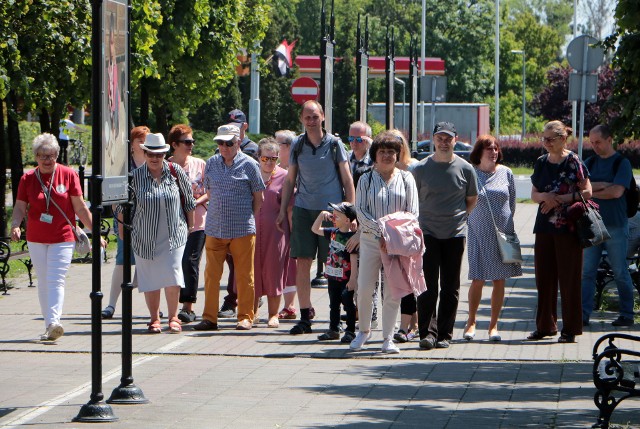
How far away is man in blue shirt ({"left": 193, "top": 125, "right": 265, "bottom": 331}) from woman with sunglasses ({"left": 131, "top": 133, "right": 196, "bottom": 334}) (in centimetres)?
33

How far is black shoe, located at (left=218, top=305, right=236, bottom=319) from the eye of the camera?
13.3 meters

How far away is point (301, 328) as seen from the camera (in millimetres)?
12039

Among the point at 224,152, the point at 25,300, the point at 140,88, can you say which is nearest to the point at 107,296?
the point at 25,300

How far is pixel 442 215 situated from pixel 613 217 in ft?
7.24

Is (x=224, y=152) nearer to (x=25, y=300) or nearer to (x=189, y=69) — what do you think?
(x=25, y=300)

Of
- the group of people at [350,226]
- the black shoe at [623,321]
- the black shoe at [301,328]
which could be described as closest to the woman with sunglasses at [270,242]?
the group of people at [350,226]

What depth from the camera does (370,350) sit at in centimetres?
1114

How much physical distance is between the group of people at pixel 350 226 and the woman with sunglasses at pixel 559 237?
0.04ft

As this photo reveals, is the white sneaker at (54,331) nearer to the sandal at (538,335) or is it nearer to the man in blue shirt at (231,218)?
the man in blue shirt at (231,218)

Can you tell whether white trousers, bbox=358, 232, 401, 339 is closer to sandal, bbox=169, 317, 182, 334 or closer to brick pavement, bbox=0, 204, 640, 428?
brick pavement, bbox=0, 204, 640, 428

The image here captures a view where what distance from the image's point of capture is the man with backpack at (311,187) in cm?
1217

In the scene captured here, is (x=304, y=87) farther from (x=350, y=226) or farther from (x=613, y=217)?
(x=350, y=226)

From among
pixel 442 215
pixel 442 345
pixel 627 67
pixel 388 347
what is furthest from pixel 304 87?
pixel 388 347

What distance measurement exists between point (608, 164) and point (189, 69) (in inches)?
626
